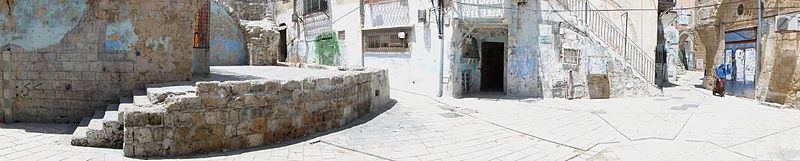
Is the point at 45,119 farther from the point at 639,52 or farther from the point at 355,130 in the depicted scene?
the point at 639,52

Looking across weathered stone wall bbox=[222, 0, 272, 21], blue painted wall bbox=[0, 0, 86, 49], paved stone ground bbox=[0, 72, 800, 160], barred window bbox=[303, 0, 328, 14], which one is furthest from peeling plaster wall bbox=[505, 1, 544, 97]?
weathered stone wall bbox=[222, 0, 272, 21]

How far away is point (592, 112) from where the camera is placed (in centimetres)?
1091

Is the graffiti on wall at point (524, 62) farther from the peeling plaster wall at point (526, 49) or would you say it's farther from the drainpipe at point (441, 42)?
the drainpipe at point (441, 42)

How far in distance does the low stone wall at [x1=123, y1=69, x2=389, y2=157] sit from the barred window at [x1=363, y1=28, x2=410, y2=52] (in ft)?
25.3

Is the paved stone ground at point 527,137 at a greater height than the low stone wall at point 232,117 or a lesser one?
lesser

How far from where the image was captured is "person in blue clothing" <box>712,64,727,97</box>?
14.3m

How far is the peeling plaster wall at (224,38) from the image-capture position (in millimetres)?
17438

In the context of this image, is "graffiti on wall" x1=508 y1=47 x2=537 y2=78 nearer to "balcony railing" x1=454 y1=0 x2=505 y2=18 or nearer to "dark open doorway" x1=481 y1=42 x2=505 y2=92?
"balcony railing" x1=454 y1=0 x2=505 y2=18

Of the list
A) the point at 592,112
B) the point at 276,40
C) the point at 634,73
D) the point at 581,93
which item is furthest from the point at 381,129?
the point at 276,40

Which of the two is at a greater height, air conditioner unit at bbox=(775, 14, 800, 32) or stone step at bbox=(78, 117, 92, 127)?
air conditioner unit at bbox=(775, 14, 800, 32)

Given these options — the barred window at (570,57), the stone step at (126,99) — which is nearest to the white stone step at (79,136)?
the stone step at (126,99)

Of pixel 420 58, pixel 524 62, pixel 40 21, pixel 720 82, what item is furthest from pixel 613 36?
pixel 40 21

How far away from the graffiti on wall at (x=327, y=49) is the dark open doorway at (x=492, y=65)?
5977 millimetres

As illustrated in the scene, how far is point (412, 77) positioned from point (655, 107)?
24.0 ft
